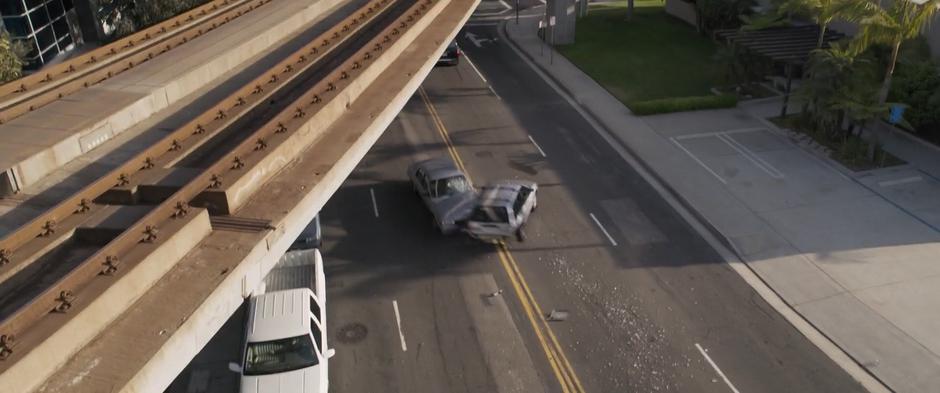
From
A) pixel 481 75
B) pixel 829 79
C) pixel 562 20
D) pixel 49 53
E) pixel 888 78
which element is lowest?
pixel 481 75

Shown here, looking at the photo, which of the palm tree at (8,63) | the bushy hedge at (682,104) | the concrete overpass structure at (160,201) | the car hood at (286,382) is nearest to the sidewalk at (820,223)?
the bushy hedge at (682,104)

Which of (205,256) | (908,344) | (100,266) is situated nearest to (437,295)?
(205,256)

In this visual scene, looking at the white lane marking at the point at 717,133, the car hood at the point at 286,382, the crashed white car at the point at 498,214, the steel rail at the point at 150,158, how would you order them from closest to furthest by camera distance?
1. the steel rail at the point at 150,158
2. the car hood at the point at 286,382
3. the crashed white car at the point at 498,214
4. the white lane marking at the point at 717,133

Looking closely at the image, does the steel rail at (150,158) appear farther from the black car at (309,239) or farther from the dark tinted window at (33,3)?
the dark tinted window at (33,3)

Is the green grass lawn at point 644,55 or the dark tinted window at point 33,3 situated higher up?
the dark tinted window at point 33,3

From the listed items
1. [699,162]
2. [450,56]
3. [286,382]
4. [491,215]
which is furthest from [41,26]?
[699,162]

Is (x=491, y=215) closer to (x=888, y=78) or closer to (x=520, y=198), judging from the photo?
(x=520, y=198)

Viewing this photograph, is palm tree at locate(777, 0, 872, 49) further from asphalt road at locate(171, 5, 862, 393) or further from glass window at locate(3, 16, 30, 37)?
glass window at locate(3, 16, 30, 37)
